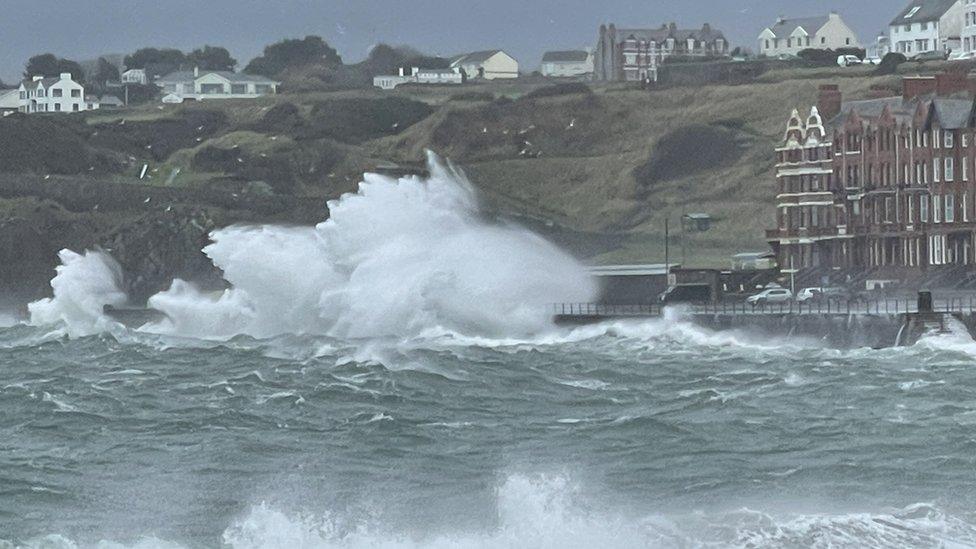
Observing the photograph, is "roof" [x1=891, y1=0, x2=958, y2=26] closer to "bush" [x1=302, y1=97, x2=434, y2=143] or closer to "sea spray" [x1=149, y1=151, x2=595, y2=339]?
"bush" [x1=302, y1=97, x2=434, y2=143]

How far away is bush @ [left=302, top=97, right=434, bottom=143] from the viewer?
16288cm

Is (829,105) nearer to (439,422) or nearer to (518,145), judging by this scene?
(518,145)

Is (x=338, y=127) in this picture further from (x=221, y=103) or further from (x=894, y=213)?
→ (x=894, y=213)

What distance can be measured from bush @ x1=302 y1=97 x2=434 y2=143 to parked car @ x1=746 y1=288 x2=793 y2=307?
241 feet

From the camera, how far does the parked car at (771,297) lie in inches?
3351

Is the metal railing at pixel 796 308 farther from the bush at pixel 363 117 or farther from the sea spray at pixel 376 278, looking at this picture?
the bush at pixel 363 117

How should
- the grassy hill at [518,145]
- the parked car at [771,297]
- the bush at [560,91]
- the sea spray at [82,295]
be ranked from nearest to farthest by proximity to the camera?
1. the parked car at [771,297]
2. the sea spray at [82,295]
3. the grassy hill at [518,145]
4. the bush at [560,91]

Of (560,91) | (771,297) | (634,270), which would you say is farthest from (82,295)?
(560,91)

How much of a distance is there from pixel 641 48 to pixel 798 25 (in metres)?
11.9

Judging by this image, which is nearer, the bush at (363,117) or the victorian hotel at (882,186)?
the victorian hotel at (882,186)

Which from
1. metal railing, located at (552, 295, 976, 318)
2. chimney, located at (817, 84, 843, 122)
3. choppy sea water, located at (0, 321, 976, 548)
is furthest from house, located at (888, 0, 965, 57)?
choppy sea water, located at (0, 321, 976, 548)

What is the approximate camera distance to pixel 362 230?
8731 centimetres

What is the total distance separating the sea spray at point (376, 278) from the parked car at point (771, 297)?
735cm

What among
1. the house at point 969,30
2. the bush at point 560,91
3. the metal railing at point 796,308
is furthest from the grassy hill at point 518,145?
the metal railing at point 796,308
